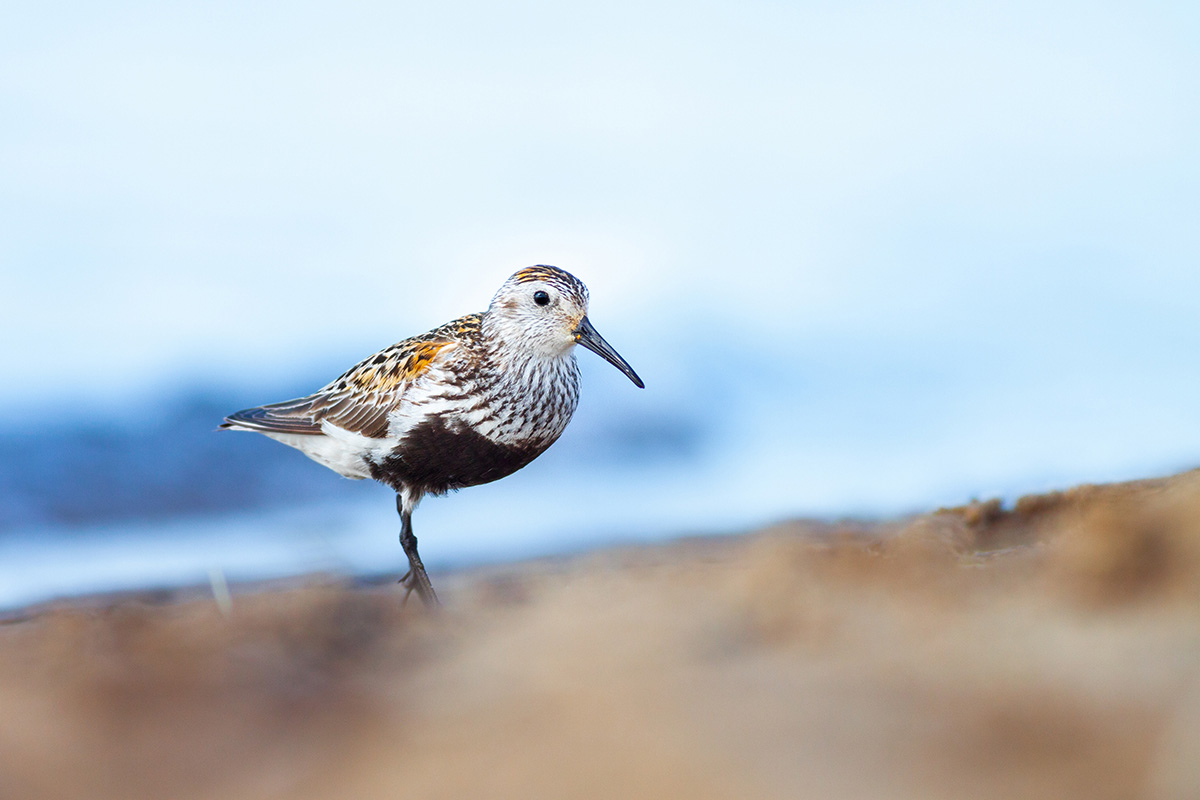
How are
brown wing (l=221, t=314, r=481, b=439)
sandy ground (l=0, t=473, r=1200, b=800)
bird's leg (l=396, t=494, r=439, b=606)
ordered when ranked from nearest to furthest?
sandy ground (l=0, t=473, r=1200, b=800) → bird's leg (l=396, t=494, r=439, b=606) → brown wing (l=221, t=314, r=481, b=439)

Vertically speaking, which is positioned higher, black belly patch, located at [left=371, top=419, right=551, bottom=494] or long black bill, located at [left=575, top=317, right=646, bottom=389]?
long black bill, located at [left=575, top=317, right=646, bottom=389]

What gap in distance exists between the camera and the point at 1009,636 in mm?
1518

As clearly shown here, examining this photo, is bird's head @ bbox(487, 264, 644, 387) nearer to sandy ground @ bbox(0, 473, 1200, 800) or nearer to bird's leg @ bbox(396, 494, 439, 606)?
bird's leg @ bbox(396, 494, 439, 606)

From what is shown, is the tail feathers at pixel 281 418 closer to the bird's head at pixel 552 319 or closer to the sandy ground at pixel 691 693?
the bird's head at pixel 552 319

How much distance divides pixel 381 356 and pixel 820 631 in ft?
14.2

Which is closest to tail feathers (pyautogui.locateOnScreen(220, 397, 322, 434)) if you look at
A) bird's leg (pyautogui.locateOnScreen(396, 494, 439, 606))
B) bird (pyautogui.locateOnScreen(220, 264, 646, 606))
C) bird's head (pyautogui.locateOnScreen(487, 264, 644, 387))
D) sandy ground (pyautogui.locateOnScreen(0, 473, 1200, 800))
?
bird (pyautogui.locateOnScreen(220, 264, 646, 606))

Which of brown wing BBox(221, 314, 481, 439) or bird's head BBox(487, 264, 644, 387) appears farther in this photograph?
brown wing BBox(221, 314, 481, 439)

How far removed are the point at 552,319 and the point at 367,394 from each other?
112 centimetres

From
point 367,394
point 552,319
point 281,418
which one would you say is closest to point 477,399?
point 552,319

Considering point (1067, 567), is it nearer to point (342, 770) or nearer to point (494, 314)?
point (342, 770)

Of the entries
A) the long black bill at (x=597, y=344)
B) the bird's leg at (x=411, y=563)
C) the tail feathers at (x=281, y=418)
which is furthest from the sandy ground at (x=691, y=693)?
the tail feathers at (x=281, y=418)

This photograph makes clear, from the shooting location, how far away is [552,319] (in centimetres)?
499

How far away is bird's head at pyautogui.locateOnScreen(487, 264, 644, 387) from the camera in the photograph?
16.3 ft

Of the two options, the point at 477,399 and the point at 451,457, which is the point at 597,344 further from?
the point at 451,457
